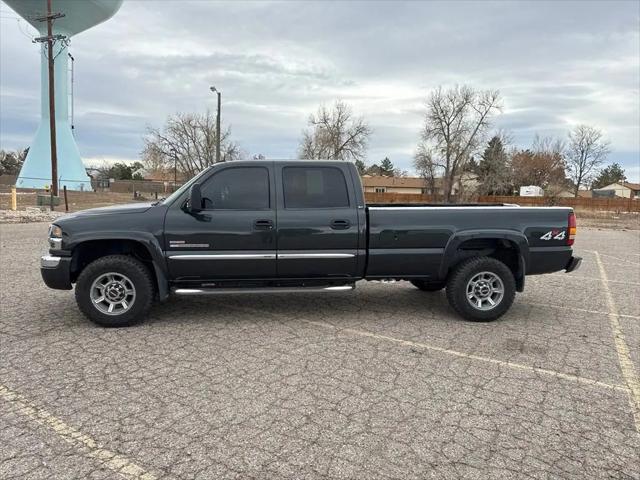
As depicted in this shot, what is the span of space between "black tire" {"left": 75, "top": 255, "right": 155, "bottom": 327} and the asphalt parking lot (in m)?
0.18

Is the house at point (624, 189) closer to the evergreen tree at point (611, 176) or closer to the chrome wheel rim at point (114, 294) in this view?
the evergreen tree at point (611, 176)

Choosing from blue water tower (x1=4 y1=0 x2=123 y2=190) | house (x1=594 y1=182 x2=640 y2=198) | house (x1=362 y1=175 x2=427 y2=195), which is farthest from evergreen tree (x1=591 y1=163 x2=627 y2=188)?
blue water tower (x1=4 y1=0 x2=123 y2=190)

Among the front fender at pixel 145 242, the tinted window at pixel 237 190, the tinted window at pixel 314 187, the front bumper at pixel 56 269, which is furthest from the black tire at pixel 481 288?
the front bumper at pixel 56 269

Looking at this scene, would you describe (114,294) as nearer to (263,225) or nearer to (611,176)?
(263,225)

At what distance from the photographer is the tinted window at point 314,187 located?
5.43m

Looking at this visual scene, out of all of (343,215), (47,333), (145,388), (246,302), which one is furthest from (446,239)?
(47,333)

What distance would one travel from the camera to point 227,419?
327cm

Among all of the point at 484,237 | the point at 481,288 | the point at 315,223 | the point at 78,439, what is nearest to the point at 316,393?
the point at 78,439

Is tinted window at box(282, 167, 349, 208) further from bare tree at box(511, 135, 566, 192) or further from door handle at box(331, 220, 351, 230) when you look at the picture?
bare tree at box(511, 135, 566, 192)

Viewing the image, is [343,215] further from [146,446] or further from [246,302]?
[146,446]

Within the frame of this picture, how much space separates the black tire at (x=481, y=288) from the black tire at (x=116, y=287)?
345 cm

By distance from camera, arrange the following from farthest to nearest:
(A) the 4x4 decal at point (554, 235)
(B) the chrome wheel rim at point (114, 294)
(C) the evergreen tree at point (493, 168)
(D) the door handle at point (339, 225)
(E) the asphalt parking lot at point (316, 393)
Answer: (C) the evergreen tree at point (493, 168) < (A) the 4x4 decal at point (554, 235) < (D) the door handle at point (339, 225) < (B) the chrome wheel rim at point (114, 294) < (E) the asphalt parking lot at point (316, 393)

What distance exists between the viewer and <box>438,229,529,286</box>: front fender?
5.55m

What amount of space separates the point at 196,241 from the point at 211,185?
668 mm
